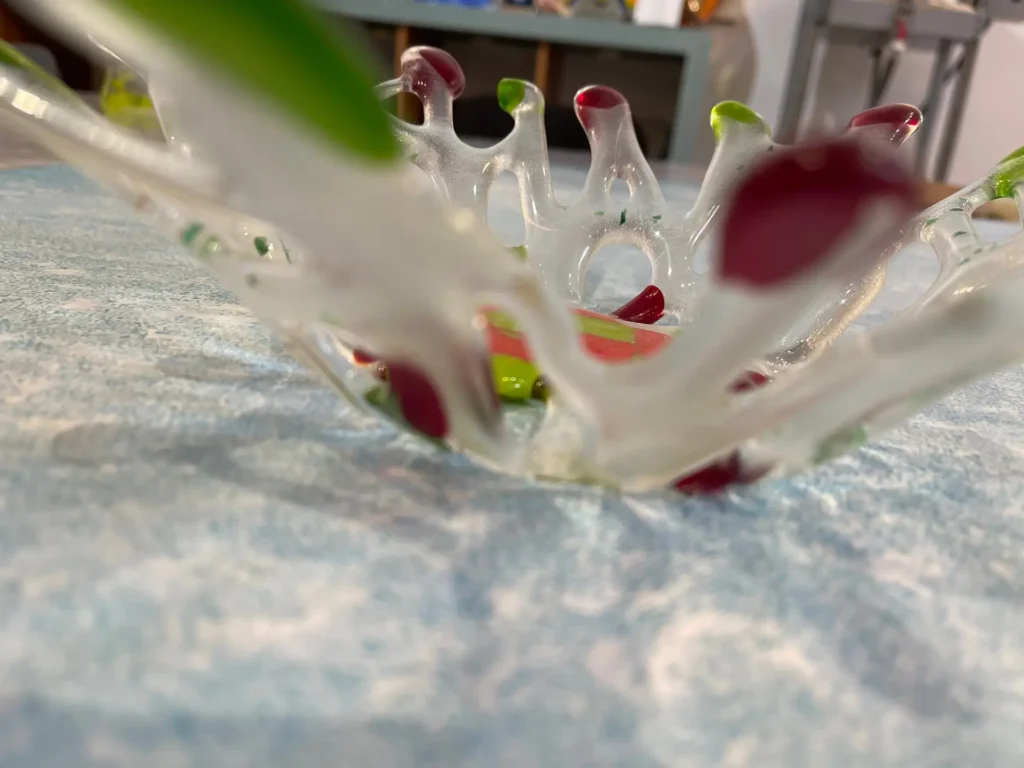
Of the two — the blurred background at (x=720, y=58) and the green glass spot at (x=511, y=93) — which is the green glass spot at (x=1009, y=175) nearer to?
the green glass spot at (x=511, y=93)

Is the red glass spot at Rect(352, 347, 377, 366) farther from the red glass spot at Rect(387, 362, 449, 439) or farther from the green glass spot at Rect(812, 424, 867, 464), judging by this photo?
the green glass spot at Rect(812, 424, 867, 464)

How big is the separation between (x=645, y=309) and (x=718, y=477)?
0.69 ft

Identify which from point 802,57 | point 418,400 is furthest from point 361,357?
point 802,57

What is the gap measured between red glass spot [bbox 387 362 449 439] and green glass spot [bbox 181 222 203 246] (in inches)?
2.5

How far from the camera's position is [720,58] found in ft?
7.17

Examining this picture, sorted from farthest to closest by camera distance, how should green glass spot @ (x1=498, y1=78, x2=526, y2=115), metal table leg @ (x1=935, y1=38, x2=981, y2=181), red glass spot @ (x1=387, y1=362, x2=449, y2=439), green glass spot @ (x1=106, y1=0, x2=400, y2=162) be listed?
metal table leg @ (x1=935, y1=38, x2=981, y2=181) < green glass spot @ (x1=498, y1=78, x2=526, y2=115) < red glass spot @ (x1=387, y1=362, x2=449, y2=439) < green glass spot @ (x1=106, y1=0, x2=400, y2=162)

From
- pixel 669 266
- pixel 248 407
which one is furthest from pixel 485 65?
pixel 248 407

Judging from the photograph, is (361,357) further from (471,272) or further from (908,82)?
(908,82)

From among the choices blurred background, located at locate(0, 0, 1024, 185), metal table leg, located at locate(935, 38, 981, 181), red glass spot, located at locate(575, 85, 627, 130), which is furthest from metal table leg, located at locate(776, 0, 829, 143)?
red glass spot, located at locate(575, 85, 627, 130)

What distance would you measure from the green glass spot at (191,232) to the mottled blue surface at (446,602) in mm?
69

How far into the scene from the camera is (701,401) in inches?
8.3

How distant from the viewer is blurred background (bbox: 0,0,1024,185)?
5.85 feet

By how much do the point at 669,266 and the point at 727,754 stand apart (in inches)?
13.1

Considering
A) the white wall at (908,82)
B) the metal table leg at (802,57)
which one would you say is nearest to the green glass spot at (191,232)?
the metal table leg at (802,57)
